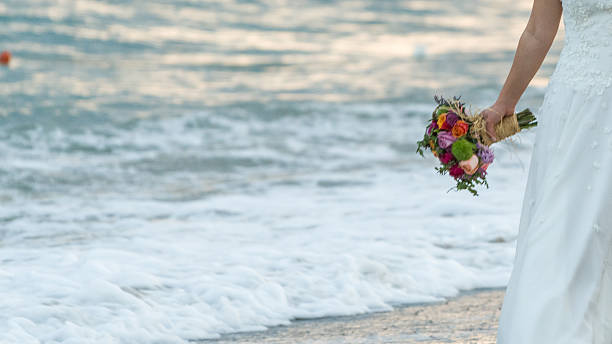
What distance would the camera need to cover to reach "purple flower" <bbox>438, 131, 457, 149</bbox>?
3.33m

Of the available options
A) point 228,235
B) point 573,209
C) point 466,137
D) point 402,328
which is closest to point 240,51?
point 228,235

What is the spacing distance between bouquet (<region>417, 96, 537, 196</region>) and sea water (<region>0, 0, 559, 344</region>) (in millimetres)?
432

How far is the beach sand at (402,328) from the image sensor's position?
416 centimetres

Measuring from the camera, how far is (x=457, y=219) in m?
6.53

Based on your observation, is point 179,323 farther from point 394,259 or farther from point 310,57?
point 310,57

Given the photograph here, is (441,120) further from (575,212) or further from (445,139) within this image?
(575,212)

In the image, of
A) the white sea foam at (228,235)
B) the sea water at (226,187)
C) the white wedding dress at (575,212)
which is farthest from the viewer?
the sea water at (226,187)

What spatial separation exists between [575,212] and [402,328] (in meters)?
1.58

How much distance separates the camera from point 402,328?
14.2 feet

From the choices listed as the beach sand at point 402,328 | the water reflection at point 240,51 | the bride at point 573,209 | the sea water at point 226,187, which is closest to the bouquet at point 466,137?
the bride at point 573,209

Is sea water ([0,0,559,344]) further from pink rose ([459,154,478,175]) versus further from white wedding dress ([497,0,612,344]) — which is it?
white wedding dress ([497,0,612,344])

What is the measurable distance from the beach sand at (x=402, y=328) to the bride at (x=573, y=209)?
44.5 inches

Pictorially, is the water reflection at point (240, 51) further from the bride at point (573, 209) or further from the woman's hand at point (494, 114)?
the bride at point (573, 209)

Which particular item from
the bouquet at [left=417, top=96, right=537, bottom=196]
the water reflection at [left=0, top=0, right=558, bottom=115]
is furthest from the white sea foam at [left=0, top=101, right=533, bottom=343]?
the water reflection at [left=0, top=0, right=558, bottom=115]
